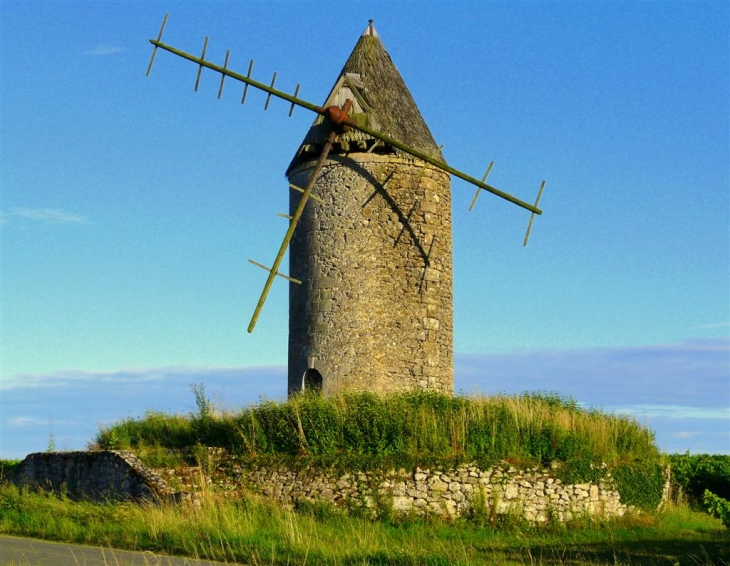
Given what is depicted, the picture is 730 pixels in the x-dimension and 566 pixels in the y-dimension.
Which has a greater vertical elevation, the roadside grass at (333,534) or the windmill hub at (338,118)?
the windmill hub at (338,118)

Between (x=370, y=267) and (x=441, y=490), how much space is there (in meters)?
5.30

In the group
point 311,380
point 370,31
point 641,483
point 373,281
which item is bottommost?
Result: point 641,483

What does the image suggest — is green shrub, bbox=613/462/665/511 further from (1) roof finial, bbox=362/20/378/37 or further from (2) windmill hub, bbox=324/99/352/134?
(1) roof finial, bbox=362/20/378/37

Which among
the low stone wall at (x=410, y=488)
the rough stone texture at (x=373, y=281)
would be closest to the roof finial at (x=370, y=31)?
the rough stone texture at (x=373, y=281)

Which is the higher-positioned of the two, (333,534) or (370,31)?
(370,31)

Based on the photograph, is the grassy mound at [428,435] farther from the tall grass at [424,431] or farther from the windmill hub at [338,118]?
the windmill hub at [338,118]

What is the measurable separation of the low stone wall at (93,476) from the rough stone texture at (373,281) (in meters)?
4.40

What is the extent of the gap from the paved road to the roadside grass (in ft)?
1.15

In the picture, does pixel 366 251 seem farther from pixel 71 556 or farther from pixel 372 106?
pixel 71 556

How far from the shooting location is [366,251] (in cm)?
1916

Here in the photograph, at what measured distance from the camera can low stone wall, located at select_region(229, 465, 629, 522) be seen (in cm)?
1527

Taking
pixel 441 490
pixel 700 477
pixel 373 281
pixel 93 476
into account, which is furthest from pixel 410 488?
pixel 700 477

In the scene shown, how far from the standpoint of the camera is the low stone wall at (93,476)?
50.9 ft

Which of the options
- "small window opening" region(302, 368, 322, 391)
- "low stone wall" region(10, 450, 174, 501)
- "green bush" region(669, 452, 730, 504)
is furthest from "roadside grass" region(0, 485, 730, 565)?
"green bush" region(669, 452, 730, 504)
